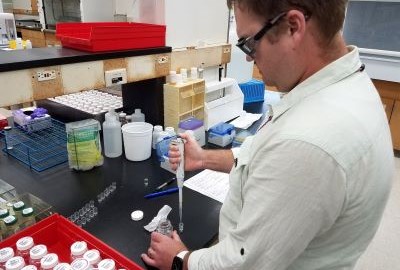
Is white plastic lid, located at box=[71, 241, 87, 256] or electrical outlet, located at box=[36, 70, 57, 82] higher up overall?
electrical outlet, located at box=[36, 70, 57, 82]

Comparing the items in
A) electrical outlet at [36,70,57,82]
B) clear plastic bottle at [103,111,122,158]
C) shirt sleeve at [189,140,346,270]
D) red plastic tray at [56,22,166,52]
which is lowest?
clear plastic bottle at [103,111,122,158]

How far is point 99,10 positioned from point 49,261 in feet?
4.59

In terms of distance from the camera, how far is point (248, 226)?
1.87 feet

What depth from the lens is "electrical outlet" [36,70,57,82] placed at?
3.37ft

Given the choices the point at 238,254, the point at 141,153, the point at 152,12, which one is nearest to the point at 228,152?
the point at 141,153

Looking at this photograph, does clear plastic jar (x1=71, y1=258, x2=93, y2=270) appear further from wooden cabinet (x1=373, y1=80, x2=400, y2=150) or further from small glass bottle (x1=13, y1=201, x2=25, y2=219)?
wooden cabinet (x1=373, y1=80, x2=400, y2=150)

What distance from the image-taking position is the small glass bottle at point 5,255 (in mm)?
762

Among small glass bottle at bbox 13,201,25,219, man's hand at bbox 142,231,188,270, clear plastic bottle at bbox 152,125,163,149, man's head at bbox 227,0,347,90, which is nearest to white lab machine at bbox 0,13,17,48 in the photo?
clear plastic bottle at bbox 152,125,163,149

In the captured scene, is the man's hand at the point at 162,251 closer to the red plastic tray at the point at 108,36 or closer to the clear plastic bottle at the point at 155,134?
the clear plastic bottle at the point at 155,134

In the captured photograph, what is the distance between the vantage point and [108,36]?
1.20 metres

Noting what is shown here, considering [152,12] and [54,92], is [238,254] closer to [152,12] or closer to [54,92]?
[54,92]

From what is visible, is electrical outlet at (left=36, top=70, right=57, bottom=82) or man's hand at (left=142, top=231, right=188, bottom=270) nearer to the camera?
man's hand at (left=142, top=231, right=188, bottom=270)

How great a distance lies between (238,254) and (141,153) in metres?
0.84

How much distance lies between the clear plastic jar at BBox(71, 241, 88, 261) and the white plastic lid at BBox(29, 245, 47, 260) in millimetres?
70
